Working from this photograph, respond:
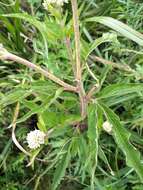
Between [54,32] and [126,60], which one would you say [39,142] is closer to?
[54,32]

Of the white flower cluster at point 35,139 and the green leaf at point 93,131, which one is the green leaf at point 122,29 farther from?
the white flower cluster at point 35,139

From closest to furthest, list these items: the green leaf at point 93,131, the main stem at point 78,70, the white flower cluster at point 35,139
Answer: the main stem at point 78,70 < the green leaf at point 93,131 < the white flower cluster at point 35,139

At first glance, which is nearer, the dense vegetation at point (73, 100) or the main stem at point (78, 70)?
the main stem at point (78, 70)

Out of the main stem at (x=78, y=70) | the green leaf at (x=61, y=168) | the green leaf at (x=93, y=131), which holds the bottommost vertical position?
the green leaf at (x=61, y=168)

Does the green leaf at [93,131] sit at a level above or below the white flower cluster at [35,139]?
above

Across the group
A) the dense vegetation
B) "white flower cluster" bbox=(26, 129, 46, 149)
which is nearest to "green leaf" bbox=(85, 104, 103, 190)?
the dense vegetation

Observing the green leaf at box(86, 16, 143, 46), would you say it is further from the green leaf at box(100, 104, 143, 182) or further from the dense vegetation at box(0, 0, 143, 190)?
the green leaf at box(100, 104, 143, 182)

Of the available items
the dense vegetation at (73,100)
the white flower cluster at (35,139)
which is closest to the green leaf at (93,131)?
the dense vegetation at (73,100)
